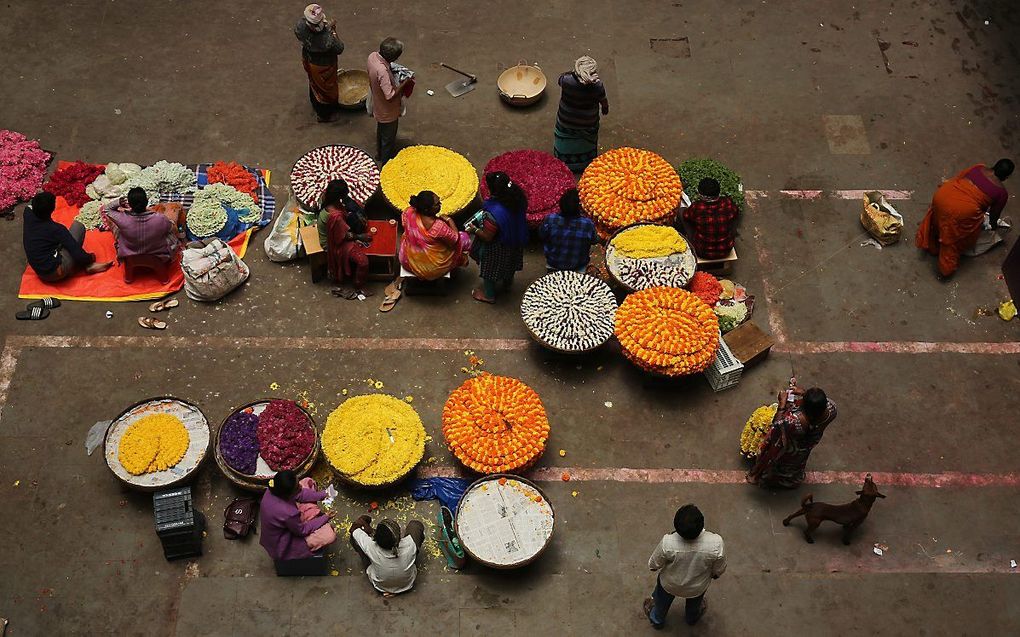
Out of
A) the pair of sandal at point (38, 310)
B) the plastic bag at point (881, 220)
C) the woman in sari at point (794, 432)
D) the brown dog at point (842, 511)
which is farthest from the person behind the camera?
the plastic bag at point (881, 220)

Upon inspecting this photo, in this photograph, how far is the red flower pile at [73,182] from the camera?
34.9 ft

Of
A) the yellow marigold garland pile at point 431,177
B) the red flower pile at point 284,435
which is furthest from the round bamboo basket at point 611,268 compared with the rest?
the red flower pile at point 284,435

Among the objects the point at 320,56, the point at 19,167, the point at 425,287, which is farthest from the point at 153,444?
the point at 320,56

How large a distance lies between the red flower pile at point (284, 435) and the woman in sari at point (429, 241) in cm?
192

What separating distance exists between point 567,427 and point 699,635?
2.19 m

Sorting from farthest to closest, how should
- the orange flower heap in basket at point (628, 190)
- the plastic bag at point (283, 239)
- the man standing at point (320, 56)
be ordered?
the man standing at point (320, 56), the plastic bag at point (283, 239), the orange flower heap in basket at point (628, 190)

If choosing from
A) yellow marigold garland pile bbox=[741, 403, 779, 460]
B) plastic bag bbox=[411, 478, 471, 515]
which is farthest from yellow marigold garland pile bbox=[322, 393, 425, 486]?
yellow marigold garland pile bbox=[741, 403, 779, 460]

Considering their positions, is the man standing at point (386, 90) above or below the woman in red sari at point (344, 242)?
above

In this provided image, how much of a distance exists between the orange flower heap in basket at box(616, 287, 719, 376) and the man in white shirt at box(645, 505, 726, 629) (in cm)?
193

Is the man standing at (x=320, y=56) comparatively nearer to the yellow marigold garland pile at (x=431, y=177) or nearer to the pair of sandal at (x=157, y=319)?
the yellow marigold garland pile at (x=431, y=177)

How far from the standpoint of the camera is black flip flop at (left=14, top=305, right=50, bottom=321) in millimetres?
9711

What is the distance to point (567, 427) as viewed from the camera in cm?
919

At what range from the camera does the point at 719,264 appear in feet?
33.3

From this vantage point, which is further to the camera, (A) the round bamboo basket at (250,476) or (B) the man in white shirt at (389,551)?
(A) the round bamboo basket at (250,476)
